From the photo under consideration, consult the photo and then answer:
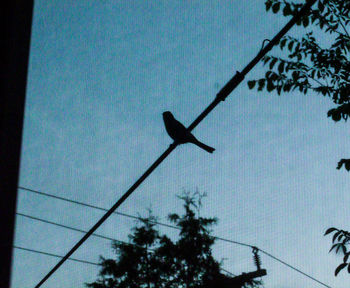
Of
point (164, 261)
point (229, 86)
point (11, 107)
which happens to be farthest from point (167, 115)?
point (164, 261)

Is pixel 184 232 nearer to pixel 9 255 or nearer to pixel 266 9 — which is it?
pixel 266 9

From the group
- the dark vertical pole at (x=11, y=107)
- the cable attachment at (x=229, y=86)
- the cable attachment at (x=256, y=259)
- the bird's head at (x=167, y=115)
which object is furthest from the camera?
the cable attachment at (x=256, y=259)

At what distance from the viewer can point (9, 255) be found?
3.29ft

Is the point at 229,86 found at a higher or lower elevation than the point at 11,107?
higher

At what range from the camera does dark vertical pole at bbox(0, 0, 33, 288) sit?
1018mm

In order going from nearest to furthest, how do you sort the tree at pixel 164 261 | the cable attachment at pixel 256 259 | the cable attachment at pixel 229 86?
the cable attachment at pixel 229 86 < the cable attachment at pixel 256 259 < the tree at pixel 164 261

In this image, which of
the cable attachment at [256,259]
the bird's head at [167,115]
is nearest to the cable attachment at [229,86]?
the bird's head at [167,115]

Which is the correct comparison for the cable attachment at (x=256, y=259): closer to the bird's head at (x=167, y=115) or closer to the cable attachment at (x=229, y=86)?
the bird's head at (x=167, y=115)

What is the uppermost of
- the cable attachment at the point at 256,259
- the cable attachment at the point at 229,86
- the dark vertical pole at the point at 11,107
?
the cable attachment at the point at 256,259

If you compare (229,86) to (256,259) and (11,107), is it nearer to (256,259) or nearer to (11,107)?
(11,107)

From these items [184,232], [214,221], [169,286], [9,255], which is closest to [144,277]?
[169,286]

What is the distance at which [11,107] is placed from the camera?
43.6 inches

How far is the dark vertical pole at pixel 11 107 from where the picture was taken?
3.34ft

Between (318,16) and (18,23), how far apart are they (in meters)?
5.15
